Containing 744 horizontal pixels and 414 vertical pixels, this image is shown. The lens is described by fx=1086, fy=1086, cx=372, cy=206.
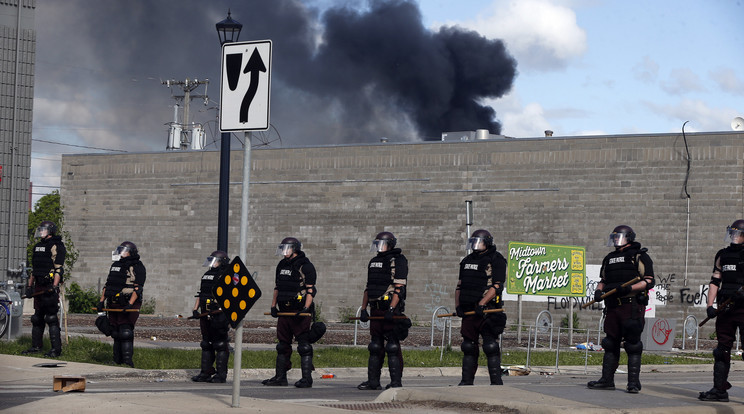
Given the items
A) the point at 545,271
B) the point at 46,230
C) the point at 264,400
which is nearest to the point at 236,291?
the point at 264,400

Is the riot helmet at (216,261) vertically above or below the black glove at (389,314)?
above

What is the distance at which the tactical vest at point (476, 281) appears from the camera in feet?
45.5

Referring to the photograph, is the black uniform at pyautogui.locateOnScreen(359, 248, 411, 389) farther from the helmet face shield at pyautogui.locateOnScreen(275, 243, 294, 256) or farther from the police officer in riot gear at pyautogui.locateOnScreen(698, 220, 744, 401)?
the police officer in riot gear at pyautogui.locateOnScreen(698, 220, 744, 401)

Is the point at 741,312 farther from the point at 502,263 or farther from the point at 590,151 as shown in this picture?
the point at 590,151

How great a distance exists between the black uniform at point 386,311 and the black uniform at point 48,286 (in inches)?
207

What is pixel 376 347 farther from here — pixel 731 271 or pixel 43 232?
pixel 43 232

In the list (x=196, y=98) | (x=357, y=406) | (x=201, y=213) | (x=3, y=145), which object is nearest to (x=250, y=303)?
(x=357, y=406)

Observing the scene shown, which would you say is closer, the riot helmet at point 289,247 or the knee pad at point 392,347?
the knee pad at point 392,347

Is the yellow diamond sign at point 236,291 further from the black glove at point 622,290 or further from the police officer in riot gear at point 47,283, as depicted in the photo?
the police officer in riot gear at point 47,283

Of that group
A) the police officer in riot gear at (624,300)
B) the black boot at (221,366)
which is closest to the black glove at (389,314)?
the black boot at (221,366)

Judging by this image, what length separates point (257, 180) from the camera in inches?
1598

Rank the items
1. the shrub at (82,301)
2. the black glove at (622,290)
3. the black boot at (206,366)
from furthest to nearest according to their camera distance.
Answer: the shrub at (82,301), the black boot at (206,366), the black glove at (622,290)

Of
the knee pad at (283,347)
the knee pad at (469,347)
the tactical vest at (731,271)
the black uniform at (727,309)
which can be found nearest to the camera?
the black uniform at (727,309)

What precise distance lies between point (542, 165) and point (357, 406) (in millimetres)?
24661
